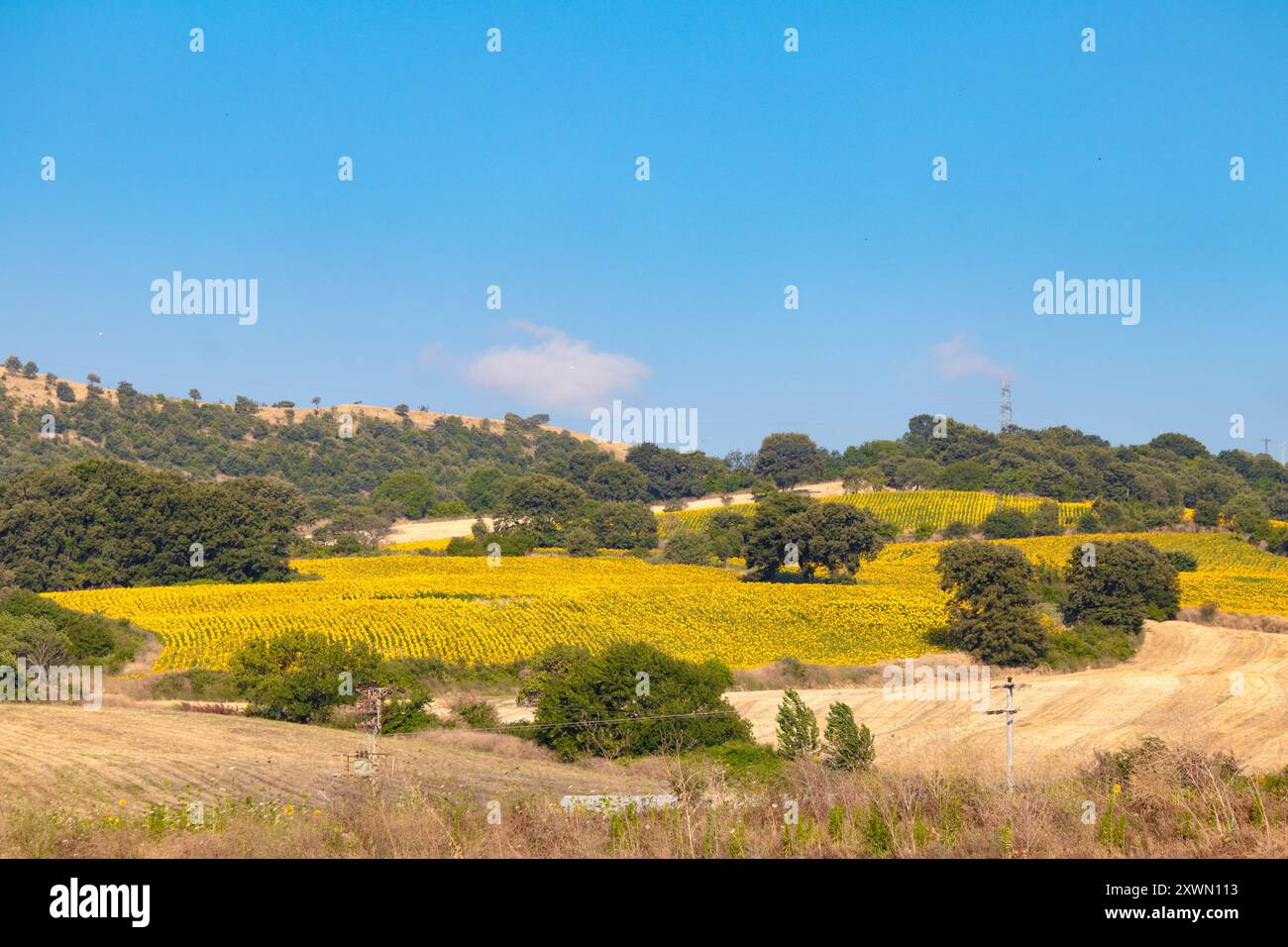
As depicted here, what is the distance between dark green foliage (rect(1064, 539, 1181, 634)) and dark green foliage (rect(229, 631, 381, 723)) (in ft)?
150

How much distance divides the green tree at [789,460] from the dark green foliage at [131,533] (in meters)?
96.8

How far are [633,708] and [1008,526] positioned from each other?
293 feet

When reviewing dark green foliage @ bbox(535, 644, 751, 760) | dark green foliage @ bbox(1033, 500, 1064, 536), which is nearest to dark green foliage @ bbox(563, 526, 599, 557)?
dark green foliage @ bbox(1033, 500, 1064, 536)

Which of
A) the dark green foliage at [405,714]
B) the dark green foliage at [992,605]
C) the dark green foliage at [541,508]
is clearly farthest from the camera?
the dark green foliage at [541,508]

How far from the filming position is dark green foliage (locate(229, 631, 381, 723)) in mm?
42188

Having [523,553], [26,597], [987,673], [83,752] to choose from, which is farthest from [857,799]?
[523,553]

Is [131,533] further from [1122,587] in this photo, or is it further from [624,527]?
[1122,587]

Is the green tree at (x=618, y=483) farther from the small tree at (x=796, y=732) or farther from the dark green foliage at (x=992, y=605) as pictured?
the small tree at (x=796, y=732)

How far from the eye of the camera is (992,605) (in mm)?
62844

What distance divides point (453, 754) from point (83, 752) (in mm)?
11125

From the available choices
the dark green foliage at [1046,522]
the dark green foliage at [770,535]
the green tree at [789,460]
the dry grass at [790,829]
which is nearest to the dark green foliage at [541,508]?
the dark green foliage at [770,535]

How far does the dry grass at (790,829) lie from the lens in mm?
12492
